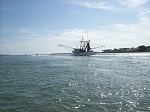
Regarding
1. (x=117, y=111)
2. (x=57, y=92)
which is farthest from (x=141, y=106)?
(x=57, y=92)

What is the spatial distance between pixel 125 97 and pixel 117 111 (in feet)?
13.1

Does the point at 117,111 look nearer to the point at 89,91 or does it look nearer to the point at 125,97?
the point at 125,97

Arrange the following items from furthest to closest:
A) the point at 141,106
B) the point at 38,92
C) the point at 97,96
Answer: the point at 38,92, the point at 97,96, the point at 141,106

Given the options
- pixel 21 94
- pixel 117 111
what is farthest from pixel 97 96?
pixel 21 94

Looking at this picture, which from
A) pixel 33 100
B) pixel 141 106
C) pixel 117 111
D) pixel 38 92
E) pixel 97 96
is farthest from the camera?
pixel 38 92

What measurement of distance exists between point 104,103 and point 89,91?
4289 millimetres

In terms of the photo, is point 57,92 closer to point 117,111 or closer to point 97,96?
point 97,96

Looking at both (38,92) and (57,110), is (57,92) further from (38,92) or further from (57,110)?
(57,110)

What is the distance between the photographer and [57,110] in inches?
512

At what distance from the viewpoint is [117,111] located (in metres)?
12.6

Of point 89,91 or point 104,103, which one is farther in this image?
point 89,91

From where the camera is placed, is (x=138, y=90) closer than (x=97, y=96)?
No

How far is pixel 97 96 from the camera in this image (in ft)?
54.8

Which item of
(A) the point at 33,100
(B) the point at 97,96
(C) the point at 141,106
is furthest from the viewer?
(B) the point at 97,96
